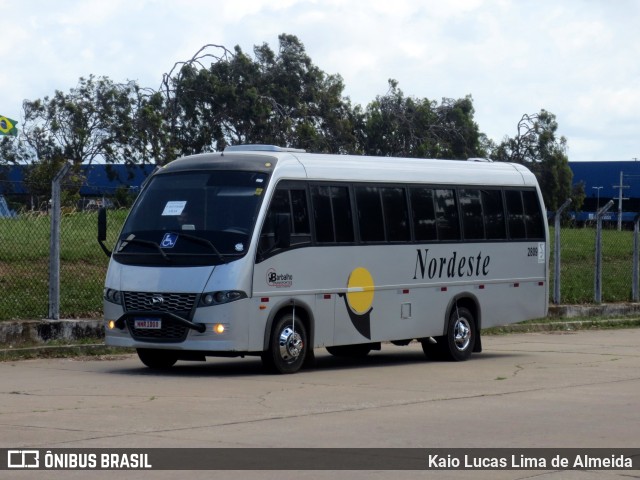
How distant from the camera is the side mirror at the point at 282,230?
1491 centimetres

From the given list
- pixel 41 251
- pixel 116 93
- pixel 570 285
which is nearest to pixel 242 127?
pixel 116 93

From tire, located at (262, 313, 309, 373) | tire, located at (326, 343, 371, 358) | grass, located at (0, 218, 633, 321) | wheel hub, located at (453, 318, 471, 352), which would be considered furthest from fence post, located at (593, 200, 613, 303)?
tire, located at (262, 313, 309, 373)

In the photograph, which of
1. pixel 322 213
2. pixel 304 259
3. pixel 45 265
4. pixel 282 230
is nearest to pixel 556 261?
pixel 322 213

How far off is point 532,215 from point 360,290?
4349 millimetres

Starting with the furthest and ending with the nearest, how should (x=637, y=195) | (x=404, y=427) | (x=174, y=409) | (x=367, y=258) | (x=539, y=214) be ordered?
(x=637, y=195), (x=539, y=214), (x=367, y=258), (x=174, y=409), (x=404, y=427)

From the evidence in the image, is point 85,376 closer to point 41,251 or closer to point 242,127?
point 41,251

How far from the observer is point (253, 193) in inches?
591

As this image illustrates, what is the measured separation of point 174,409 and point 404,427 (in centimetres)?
225

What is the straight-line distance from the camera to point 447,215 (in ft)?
59.1

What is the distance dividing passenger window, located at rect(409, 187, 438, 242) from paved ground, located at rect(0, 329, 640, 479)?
1.81 meters

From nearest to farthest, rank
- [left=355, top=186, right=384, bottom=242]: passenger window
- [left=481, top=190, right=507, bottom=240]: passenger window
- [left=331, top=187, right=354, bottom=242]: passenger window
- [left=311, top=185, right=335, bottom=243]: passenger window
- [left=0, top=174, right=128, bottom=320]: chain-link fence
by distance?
[left=311, top=185, right=335, bottom=243]: passenger window → [left=331, top=187, right=354, bottom=242]: passenger window → [left=355, top=186, right=384, bottom=242]: passenger window → [left=0, top=174, right=128, bottom=320]: chain-link fence → [left=481, top=190, right=507, bottom=240]: passenger window

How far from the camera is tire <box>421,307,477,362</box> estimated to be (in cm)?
1783

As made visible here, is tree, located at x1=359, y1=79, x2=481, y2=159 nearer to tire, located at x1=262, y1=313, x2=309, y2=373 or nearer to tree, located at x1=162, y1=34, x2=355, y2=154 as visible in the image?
tree, located at x1=162, y1=34, x2=355, y2=154

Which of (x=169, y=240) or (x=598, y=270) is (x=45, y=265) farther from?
(x=598, y=270)
